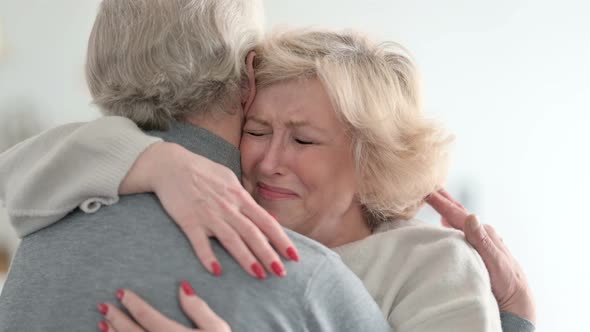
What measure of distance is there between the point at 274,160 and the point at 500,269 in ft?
1.77

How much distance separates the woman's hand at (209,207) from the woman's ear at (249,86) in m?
0.28

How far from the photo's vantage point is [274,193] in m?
1.52

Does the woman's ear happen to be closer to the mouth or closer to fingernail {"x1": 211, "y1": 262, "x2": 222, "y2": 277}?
the mouth

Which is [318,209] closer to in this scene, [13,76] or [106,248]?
[106,248]

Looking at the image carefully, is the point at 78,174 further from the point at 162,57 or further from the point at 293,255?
the point at 293,255

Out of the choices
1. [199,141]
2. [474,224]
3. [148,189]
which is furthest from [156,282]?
[474,224]

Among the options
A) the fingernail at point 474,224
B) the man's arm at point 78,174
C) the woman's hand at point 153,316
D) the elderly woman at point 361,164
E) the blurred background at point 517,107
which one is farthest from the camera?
the blurred background at point 517,107

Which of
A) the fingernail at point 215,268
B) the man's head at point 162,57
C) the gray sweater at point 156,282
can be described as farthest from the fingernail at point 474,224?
the fingernail at point 215,268

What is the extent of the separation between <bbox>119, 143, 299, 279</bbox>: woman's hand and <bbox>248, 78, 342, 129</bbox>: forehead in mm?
300

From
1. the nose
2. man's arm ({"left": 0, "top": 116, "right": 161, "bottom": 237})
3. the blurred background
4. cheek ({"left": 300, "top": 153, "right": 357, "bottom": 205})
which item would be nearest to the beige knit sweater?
man's arm ({"left": 0, "top": 116, "right": 161, "bottom": 237})

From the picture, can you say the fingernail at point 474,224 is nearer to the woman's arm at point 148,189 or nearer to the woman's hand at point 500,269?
the woman's hand at point 500,269

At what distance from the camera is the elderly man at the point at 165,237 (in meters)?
1.07

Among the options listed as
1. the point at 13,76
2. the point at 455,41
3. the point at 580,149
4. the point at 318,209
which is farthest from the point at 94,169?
the point at 580,149

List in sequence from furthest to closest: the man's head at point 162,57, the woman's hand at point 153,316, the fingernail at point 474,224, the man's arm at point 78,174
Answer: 1. the fingernail at point 474,224
2. the man's head at point 162,57
3. the man's arm at point 78,174
4. the woman's hand at point 153,316
